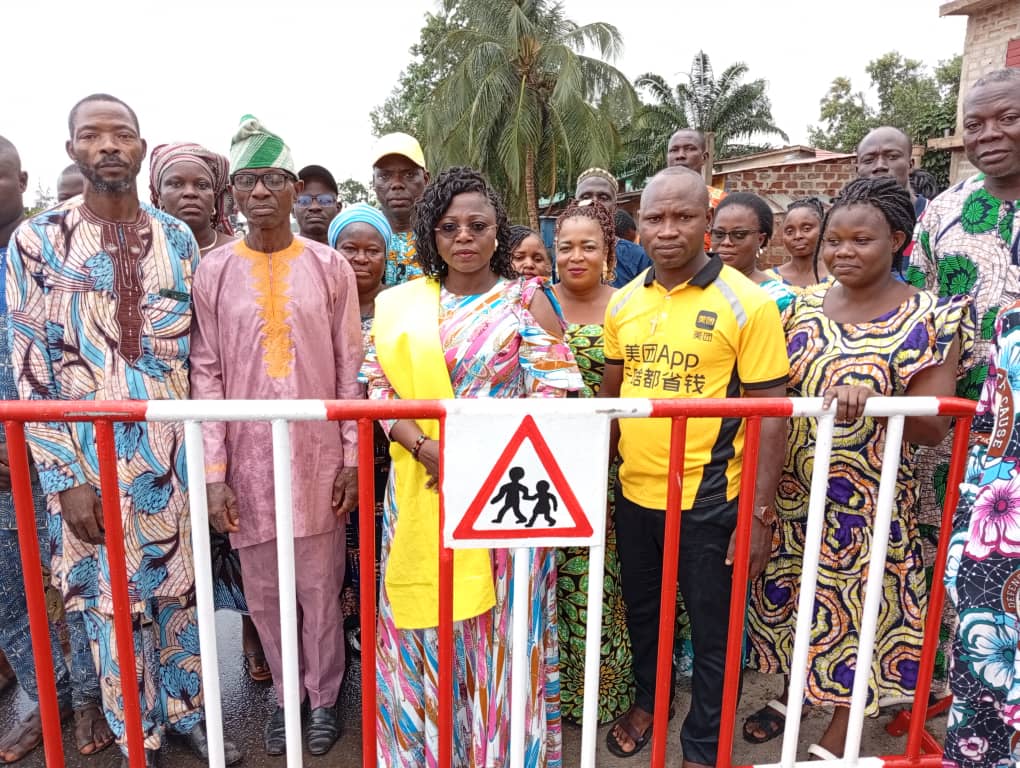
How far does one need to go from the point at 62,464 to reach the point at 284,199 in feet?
3.88

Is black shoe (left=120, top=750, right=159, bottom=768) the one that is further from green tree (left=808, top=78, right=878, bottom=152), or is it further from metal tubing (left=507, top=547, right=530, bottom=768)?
green tree (left=808, top=78, right=878, bottom=152)

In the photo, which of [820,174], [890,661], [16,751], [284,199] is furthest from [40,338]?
[820,174]

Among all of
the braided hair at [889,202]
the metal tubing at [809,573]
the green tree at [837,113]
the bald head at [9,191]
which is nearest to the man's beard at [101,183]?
the bald head at [9,191]

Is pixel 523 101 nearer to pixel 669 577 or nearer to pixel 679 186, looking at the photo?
pixel 679 186

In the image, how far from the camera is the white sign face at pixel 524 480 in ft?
5.87

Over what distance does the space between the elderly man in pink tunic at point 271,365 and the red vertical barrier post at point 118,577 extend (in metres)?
0.64

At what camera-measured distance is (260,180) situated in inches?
99.9

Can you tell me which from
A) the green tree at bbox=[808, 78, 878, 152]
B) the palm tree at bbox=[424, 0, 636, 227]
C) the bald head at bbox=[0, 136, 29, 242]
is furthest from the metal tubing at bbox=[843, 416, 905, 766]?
the green tree at bbox=[808, 78, 878, 152]

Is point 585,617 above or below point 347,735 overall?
above

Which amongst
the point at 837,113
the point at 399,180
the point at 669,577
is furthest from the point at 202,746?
the point at 837,113

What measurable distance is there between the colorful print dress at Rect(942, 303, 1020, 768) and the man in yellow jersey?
559 mm

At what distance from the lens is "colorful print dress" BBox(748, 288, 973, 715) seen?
88.4 inches

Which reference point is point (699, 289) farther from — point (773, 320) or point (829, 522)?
point (829, 522)

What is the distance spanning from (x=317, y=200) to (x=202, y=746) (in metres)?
2.71
